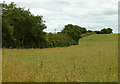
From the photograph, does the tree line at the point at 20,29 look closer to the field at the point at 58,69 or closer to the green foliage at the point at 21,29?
the green foliage at the point at 21,29

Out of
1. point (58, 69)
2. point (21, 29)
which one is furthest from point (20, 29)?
point (58, 69)

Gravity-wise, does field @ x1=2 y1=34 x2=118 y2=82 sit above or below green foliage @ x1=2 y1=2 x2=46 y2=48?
below

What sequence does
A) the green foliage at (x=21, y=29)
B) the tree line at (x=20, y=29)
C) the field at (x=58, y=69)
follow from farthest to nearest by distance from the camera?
the green foliage at (x=21, y=29) < the tree line at (x=20, y=29) < the field at (x=58, y=69)

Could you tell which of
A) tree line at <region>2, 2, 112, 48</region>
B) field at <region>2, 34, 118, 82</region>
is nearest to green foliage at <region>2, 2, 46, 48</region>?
tree line at <region>2, 2, 112, 48</region>

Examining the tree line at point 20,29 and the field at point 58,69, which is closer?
the field at point 58,69

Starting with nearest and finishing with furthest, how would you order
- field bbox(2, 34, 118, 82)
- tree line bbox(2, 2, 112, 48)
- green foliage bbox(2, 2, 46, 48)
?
field bbox(2, 34, 118, 82) < tree line bbox(2, 2, 112, 48) < green foliage bbox(2, 2, 46, 48)

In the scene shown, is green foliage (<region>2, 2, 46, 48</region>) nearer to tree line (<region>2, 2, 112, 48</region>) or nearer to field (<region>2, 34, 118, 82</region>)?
tree line (<region>2, 2, 112, 48</region>)

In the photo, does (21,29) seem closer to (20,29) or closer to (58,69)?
(20,29)

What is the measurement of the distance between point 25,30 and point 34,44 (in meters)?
3.96

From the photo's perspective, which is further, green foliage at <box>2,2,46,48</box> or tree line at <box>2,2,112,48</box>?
green foliage at <box>2,2,46,48</box>

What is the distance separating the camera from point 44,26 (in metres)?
35.0

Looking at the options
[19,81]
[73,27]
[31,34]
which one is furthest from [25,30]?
[73,27]

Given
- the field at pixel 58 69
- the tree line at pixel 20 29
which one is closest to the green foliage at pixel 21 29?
the tree line at pixel 20 29

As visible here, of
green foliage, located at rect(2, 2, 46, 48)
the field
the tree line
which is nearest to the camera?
the field
